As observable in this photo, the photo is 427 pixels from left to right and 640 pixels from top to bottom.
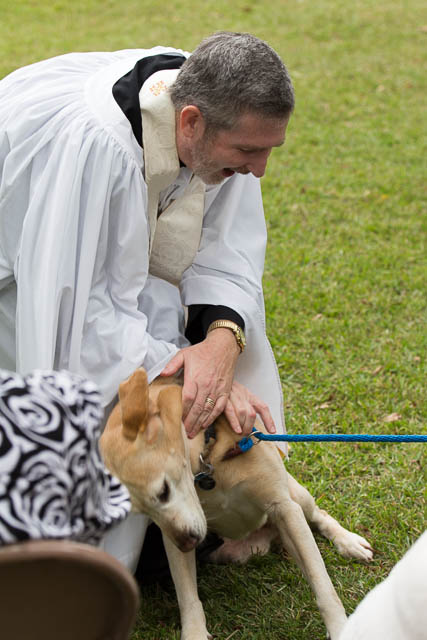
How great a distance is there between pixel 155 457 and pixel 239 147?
1128 mm

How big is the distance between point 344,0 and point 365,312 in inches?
379

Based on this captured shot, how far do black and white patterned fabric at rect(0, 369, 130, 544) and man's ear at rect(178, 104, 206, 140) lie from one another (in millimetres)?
1534

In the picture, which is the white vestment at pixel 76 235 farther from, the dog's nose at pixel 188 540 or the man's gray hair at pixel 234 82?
the dog's nose at pixel 188 540

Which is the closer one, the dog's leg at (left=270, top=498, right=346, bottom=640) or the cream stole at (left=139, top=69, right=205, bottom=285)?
the dog's leg at (left=270, top=498, right=346, bottom=640)

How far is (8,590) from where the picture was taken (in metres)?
1.24

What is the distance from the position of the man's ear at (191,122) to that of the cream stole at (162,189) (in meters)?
0.05

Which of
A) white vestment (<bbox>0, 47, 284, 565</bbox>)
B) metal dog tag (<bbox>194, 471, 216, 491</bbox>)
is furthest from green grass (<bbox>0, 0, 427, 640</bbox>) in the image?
white vestment (<bbox>0, 47, 284, 565</bbox>)

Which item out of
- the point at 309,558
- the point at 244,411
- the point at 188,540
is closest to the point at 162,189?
the point at 244,411

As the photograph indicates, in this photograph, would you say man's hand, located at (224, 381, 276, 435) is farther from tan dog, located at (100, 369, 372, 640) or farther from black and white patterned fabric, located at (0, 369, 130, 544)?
black and white patterned fabric, located at (0, 369, 130, 544)

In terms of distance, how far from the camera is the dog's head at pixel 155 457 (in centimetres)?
242

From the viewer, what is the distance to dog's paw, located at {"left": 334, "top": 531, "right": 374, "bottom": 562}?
323 centimetres

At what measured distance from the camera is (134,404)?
7.82 ft

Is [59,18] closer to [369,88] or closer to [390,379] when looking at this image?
[369,88]

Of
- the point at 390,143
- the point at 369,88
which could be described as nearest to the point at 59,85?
the point at 390,143
